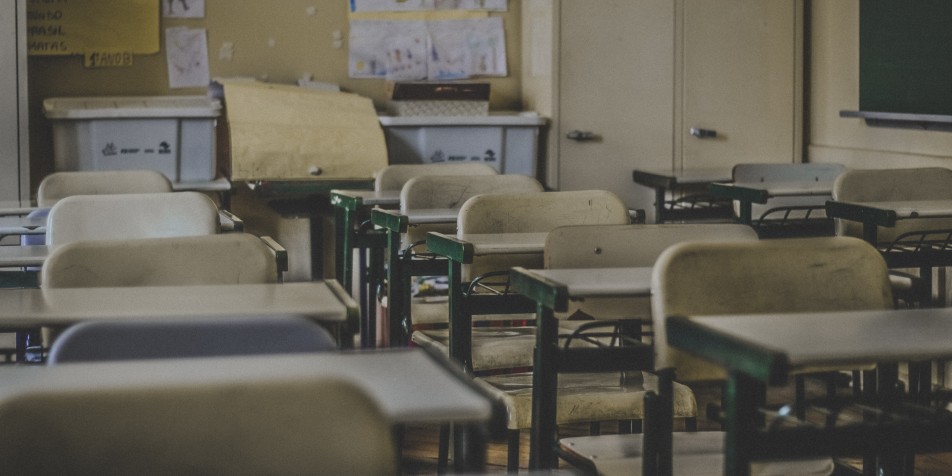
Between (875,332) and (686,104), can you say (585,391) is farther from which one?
(686,104)

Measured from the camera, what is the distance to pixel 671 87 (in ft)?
19.4

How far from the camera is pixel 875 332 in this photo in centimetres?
188

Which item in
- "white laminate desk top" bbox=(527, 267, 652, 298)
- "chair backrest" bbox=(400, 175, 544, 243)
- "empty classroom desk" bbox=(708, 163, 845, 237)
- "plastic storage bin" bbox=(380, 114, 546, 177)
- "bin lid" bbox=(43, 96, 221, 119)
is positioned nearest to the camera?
"white laminate desk top" bbox=(527, 267, 652, 298)

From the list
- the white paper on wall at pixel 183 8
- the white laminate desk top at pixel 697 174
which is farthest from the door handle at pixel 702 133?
the white paper on wall at pixel 183 8

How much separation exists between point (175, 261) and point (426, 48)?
375 cm

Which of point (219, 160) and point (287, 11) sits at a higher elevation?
point (287, 11)

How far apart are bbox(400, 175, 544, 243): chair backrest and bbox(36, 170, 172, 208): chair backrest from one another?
83cm

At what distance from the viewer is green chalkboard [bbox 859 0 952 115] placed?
4.81m

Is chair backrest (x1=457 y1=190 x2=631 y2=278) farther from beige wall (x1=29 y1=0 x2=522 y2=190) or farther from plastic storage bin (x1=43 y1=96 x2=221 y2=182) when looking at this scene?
beige wall (x1=29 y1=0 x2=522 y2=190)

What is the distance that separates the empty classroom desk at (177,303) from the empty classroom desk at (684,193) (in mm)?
3272

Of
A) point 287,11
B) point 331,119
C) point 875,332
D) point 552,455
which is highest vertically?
point 287,11

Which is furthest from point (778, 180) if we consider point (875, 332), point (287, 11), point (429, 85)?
point (875, 332)

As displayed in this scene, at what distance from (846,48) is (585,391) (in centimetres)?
326

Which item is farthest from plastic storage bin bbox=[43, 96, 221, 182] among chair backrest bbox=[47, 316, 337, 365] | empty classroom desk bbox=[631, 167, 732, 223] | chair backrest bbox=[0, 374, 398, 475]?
chair backrest bbox=[0, 374, 398, 475]
